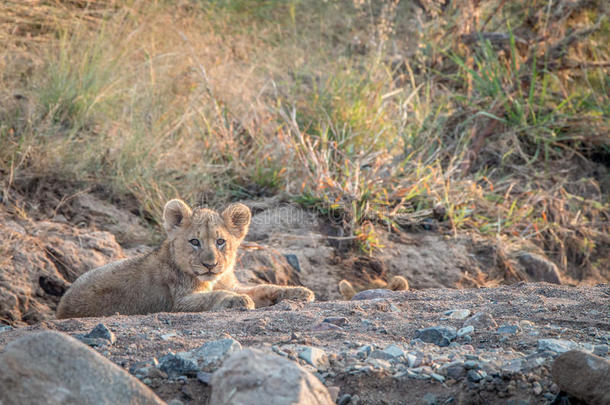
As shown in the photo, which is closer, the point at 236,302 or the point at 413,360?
the point at 413,360

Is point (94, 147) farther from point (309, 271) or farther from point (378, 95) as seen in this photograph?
point (378, 95)

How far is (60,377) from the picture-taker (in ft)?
7.42

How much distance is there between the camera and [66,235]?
18.2 feet

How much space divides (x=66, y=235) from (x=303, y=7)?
597 centimetres

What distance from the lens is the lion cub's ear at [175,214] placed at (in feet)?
16.4

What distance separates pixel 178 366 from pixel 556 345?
1.64 meters

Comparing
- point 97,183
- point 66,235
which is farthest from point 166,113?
point 66,235

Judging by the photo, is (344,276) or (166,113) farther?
(166,113)

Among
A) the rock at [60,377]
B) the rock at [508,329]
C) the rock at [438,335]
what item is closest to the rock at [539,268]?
the rock at [508,329]

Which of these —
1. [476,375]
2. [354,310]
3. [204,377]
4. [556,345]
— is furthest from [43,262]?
[556,345]

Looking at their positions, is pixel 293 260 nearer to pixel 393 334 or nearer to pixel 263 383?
pixel 393 334

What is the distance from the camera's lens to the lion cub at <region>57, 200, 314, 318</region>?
472cm

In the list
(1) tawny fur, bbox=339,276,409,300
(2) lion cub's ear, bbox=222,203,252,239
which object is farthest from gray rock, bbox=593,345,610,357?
(2) lion cub's ear, bbox=222,203,252,239

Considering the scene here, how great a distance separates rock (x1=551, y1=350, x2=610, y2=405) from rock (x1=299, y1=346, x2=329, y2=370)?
0.91m
